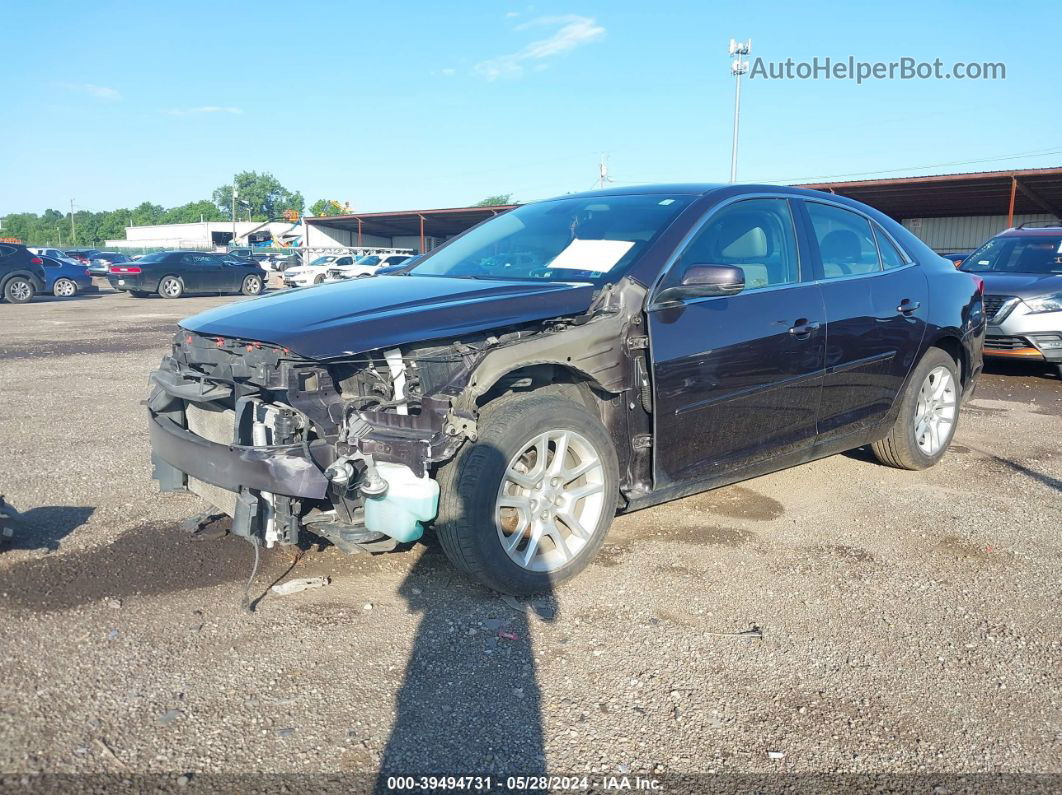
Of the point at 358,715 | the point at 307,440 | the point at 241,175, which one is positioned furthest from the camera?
the point at 241,175

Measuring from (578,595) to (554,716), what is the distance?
2.98 feet

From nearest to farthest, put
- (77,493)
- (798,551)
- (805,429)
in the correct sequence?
(798,551) → (805,429) → (77,493)

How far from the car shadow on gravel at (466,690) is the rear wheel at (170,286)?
23.4 metres

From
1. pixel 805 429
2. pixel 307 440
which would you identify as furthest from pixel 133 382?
pixel 805 429

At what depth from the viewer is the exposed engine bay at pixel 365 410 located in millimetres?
3121

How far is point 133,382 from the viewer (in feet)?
28.4

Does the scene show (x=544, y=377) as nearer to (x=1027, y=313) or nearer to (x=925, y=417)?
(x=925, y=417)

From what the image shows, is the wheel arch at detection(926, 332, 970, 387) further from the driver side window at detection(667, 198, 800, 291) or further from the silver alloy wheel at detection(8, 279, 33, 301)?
the silver alloy wheel at detection(8, 279, 33, 301)

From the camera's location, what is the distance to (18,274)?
21578 millimetres

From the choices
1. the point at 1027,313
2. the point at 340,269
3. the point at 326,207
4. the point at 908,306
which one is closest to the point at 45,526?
the point at 908,306

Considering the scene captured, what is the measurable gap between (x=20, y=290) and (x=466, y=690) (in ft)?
76.7

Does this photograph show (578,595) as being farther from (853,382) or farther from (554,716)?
(853,382)

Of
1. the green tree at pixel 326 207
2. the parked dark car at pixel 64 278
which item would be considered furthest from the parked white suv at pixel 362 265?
the green tree at pixel 326 207

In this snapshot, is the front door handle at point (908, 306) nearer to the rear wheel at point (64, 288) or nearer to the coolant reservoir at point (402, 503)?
the coolant reservoir at point (402, 503)
